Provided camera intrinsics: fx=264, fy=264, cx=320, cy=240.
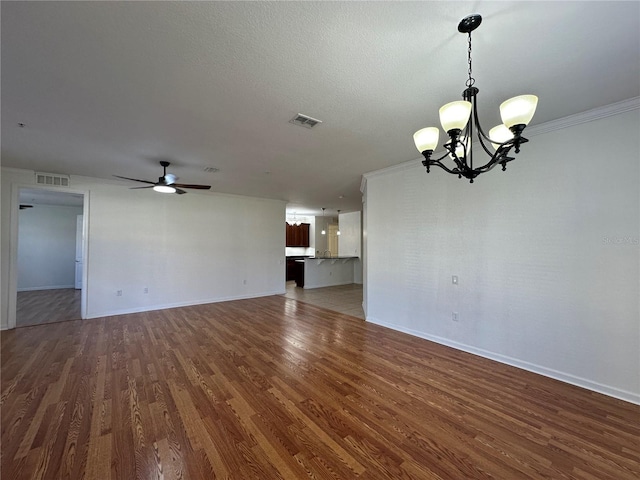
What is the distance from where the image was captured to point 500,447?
1838 millimetres

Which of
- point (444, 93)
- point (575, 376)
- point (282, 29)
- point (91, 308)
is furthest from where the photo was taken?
point (91, 308)

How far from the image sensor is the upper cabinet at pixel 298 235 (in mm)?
11758

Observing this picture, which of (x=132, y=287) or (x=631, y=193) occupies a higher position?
(x=631, y=193)

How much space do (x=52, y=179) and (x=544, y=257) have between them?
766 cm

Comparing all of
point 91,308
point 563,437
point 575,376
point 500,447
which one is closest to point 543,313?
point 575,376

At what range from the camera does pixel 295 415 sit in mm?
2176

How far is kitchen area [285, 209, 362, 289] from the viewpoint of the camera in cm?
880

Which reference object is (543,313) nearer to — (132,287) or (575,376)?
(575,376)

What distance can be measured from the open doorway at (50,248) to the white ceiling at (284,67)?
5.81 m

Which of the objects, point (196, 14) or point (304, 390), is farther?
point (304, 390)

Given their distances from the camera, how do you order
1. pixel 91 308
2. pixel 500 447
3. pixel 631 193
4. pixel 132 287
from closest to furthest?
1. pixel 500 447
2. pixel 631 193
3. pixel 91 308
4. pixel 132 287

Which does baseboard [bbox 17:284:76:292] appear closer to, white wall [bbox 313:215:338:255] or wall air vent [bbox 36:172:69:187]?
wall air vent [bbox 36:172:69:187]

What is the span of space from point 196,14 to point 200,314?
16.7 feet

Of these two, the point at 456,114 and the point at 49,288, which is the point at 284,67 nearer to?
the point at 456,114
